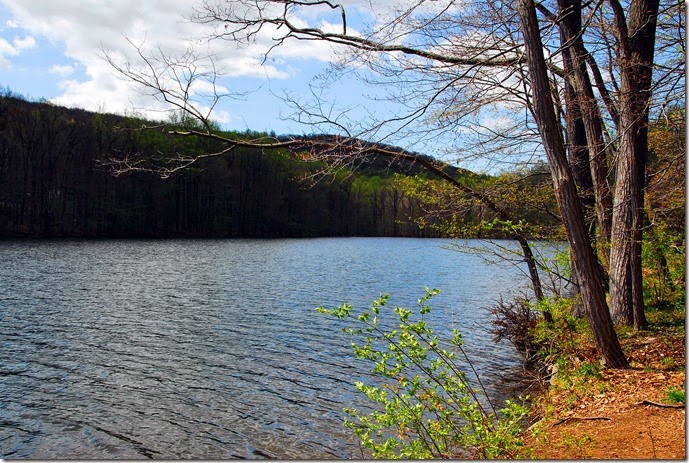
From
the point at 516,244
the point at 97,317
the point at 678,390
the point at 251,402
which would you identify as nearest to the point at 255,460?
the point at 251,402

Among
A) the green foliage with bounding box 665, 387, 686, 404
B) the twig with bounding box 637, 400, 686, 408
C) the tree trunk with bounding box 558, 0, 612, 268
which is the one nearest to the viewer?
the twig with bounding box 637, 400, 686, 408

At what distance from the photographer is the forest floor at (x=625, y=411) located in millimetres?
4820

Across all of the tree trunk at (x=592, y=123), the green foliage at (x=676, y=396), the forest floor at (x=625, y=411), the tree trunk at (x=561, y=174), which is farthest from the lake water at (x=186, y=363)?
the green foliage at (x=676, y=396)

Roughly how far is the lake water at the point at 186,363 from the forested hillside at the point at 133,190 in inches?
304

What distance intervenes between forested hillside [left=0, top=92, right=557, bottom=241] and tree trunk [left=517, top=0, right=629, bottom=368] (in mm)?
18659

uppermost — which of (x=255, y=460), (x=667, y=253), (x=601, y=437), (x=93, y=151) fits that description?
(x=93, y=151)

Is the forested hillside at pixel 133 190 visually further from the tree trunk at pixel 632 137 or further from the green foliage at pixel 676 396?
the green foliage at pixel 676 396

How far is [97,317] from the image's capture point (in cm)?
1498

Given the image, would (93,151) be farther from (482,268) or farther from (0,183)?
(482,268)

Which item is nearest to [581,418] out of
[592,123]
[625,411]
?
[625,411]

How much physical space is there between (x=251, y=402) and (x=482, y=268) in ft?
85.3

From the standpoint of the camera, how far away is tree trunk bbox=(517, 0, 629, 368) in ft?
20.4

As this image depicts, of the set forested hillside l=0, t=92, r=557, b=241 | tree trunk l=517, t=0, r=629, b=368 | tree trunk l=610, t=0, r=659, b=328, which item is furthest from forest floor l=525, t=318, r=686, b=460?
forested hillside l=0, t=92, r=557, b=241

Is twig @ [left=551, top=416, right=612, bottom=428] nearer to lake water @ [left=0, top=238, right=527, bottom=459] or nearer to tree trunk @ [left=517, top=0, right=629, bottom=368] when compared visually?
tree trunk @ [left=517, top=0, right=629, bottom=368]
